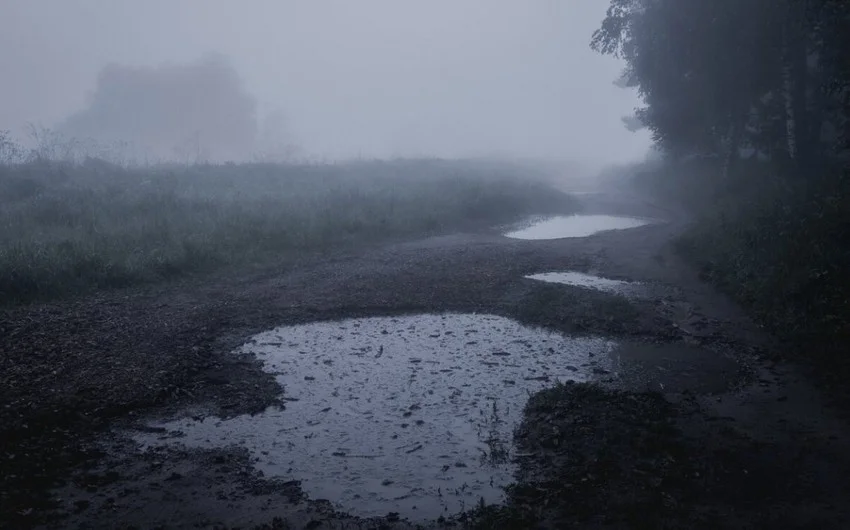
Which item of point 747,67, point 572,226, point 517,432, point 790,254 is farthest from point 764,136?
point 517,432

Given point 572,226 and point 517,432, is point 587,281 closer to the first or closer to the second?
point 517,432

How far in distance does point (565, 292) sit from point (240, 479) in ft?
27.5

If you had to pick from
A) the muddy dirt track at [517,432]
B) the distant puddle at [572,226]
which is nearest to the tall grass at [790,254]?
the muddy dirt track at [517,432]

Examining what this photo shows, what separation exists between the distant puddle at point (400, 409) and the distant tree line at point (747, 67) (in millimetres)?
11655

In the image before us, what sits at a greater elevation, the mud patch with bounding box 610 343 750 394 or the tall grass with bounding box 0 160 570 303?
the tall grass with bounding box 0 160 570 303

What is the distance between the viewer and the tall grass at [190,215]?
13.4 meters

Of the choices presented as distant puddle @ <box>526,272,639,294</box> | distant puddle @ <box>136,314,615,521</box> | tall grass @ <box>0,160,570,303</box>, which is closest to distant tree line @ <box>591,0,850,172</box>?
distant puddle @ <box>526,272,639,294</box>

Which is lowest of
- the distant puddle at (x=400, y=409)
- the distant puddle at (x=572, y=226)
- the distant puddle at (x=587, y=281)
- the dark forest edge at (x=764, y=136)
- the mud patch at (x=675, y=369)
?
the distant puddle at (x=400, y=409)

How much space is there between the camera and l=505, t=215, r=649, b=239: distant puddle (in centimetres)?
2288

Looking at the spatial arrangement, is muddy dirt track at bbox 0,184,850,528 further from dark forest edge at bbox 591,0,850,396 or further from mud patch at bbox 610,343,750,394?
dark forest edge at bbox 591,0,850,396

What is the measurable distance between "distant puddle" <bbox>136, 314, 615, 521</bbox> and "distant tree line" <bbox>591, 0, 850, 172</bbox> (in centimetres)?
1166

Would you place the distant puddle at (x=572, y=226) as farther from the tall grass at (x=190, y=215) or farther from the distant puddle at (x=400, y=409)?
the distant puddle at (x=400, y=409)

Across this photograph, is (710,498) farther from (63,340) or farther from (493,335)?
(63,340)

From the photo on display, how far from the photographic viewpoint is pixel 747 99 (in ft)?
71.8
